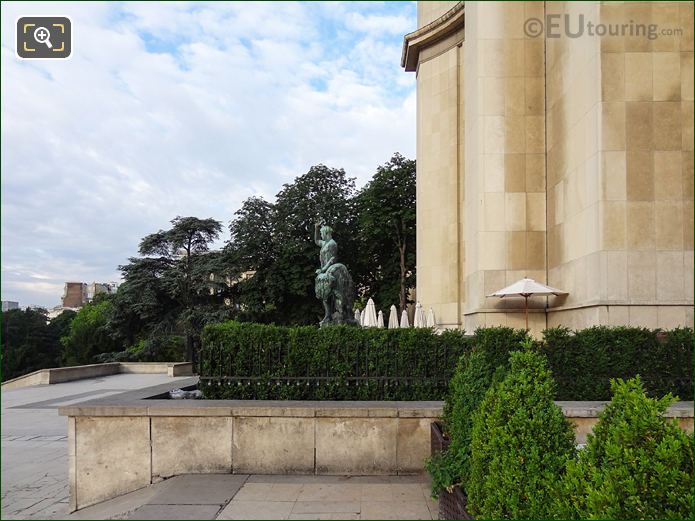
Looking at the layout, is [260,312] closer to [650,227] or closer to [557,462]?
[650,227]

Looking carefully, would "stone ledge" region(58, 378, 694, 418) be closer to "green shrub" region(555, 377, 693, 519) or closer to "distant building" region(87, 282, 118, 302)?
"green shrub" region(555, 377, 693, 519)

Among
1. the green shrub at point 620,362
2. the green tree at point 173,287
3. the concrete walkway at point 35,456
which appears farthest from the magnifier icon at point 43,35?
the green tree at point 173,287

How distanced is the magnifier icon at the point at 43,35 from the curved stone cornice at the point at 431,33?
15347mm

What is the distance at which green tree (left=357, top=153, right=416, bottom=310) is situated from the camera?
35.3 metres

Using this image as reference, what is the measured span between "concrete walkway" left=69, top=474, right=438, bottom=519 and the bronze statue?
311 inches

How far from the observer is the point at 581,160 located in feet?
35.9

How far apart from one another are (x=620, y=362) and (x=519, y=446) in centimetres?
478

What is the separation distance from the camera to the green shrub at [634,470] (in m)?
3.06

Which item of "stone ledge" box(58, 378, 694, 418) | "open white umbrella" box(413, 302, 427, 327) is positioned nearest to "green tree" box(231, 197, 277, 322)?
"open white umbrella" box(413, 302, 427, 327)

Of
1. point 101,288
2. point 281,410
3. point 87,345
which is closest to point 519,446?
point 281,410

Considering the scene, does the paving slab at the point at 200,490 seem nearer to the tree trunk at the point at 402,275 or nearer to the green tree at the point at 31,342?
the tree trunk at the point at 402,275

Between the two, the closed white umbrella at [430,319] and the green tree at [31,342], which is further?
the green tree at [31,342]

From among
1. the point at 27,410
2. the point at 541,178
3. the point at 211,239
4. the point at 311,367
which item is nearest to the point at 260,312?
the point at 211,239

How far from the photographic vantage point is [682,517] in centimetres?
302
